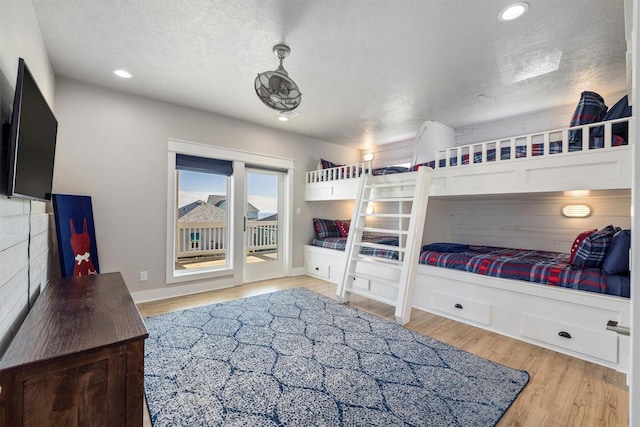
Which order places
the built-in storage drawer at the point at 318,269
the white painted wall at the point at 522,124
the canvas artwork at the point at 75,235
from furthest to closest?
the built-in storage drawer at the point at 318,269 < the white painted wall at the point at 522,124 < the canvas artwork at the point at 75,235

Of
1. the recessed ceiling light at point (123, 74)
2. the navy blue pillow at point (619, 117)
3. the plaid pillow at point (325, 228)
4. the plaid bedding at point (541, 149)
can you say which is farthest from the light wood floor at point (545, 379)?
the recessed ceiling light at point (123, 74)

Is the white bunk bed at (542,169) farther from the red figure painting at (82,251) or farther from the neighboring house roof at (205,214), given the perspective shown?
the red figure painting at (82,251)

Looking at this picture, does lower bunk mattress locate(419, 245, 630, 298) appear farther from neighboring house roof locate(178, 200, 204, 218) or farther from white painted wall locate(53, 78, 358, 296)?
neighboring house roof locate(178, 200, 204, 218)

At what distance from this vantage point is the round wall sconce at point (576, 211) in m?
3.19

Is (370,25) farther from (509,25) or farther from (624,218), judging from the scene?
(624,218)

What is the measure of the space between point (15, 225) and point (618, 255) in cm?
374

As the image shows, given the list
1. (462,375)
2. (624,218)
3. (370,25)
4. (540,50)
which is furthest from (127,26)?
(624,218)

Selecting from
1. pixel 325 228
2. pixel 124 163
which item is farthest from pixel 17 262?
pixel 325 228

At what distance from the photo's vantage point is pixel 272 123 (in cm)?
427

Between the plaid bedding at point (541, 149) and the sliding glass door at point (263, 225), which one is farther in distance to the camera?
→ the sliding glass door at point (263, 225)

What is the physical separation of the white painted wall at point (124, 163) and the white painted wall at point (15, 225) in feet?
3.63

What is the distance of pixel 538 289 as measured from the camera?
236 cm

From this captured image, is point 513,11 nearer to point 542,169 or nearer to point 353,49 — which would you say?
point 353,49

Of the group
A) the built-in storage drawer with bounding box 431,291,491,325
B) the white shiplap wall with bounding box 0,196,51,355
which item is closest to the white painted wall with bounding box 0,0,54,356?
the white shiplap wall with bounding box 0,196,51,355
